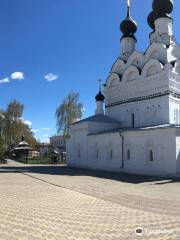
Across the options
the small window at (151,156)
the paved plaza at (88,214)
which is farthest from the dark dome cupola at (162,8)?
the paved plaza at (88,214)

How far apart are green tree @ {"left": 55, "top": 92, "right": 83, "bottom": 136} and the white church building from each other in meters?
12.8

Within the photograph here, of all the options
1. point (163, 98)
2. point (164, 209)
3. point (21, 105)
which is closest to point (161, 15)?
point (163, 98)

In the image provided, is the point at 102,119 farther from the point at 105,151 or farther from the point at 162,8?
the point at 162,8

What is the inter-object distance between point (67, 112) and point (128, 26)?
17979 mm

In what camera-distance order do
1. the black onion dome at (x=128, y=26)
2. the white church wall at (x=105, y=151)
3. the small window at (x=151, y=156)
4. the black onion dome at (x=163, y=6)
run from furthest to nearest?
the black onion dome at (x=128, y=26) < the black onion dome at (x=163, y=6) < the white church wall at (x=105, y=151) < the small window at (x=151, y=156)


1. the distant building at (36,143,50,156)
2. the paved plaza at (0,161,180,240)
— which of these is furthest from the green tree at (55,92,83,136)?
the paved plaza at (0,161,180,240)

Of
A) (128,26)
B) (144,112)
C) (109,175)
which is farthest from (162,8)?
(109,175)

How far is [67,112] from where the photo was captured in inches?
1799

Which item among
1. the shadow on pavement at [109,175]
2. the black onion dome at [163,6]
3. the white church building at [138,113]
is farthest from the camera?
the black onion dome at [163,6]

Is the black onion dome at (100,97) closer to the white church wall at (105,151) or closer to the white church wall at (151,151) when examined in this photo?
the white church wall at (105,151)

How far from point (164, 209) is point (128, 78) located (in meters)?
20.0

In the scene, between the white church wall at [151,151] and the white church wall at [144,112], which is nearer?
the white church wall at [151,151]

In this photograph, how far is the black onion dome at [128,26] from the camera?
101 ft

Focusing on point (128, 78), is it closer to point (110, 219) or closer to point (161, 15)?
point (161, 15)
